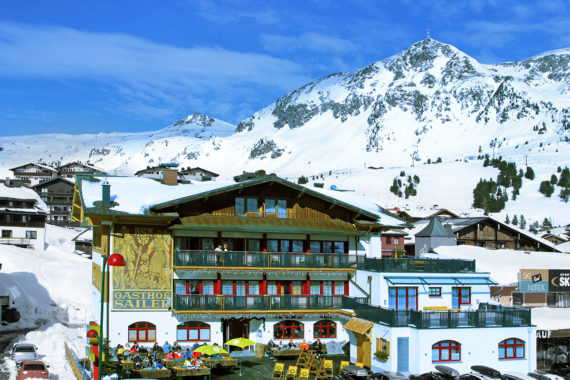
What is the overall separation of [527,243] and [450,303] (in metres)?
48.5

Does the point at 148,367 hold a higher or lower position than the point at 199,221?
lower

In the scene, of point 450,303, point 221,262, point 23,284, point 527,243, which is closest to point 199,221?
point 221,262

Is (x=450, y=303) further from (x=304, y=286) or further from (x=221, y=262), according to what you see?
(x=221, y=262)

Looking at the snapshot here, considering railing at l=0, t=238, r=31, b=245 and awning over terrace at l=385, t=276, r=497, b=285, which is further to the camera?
railing at l=0, t=238, r=31, b=245

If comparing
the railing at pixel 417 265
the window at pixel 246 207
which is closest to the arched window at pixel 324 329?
the railing at pixel 417 265

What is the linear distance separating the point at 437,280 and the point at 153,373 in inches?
727

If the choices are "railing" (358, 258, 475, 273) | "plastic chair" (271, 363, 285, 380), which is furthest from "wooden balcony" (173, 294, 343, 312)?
"plastic chair" (271, 363, 285, 380)

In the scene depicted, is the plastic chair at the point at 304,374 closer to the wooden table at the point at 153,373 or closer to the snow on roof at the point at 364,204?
the wooden table at the point at 153,373

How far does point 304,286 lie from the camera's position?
146 feet

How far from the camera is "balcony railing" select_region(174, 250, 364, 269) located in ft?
136

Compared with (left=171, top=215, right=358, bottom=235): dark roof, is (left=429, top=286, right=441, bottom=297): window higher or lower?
lower

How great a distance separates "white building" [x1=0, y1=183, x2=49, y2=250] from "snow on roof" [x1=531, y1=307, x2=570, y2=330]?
60.9 m

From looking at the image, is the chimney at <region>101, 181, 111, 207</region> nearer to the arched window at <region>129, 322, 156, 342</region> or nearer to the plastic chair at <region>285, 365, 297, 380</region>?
the arched window at <region>129, 322, 156, 342</region>

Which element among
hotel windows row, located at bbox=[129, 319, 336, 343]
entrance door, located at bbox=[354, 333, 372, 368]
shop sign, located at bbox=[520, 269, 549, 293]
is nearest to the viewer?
entrance door, located at bbox=[354, 333, 372, 368]
